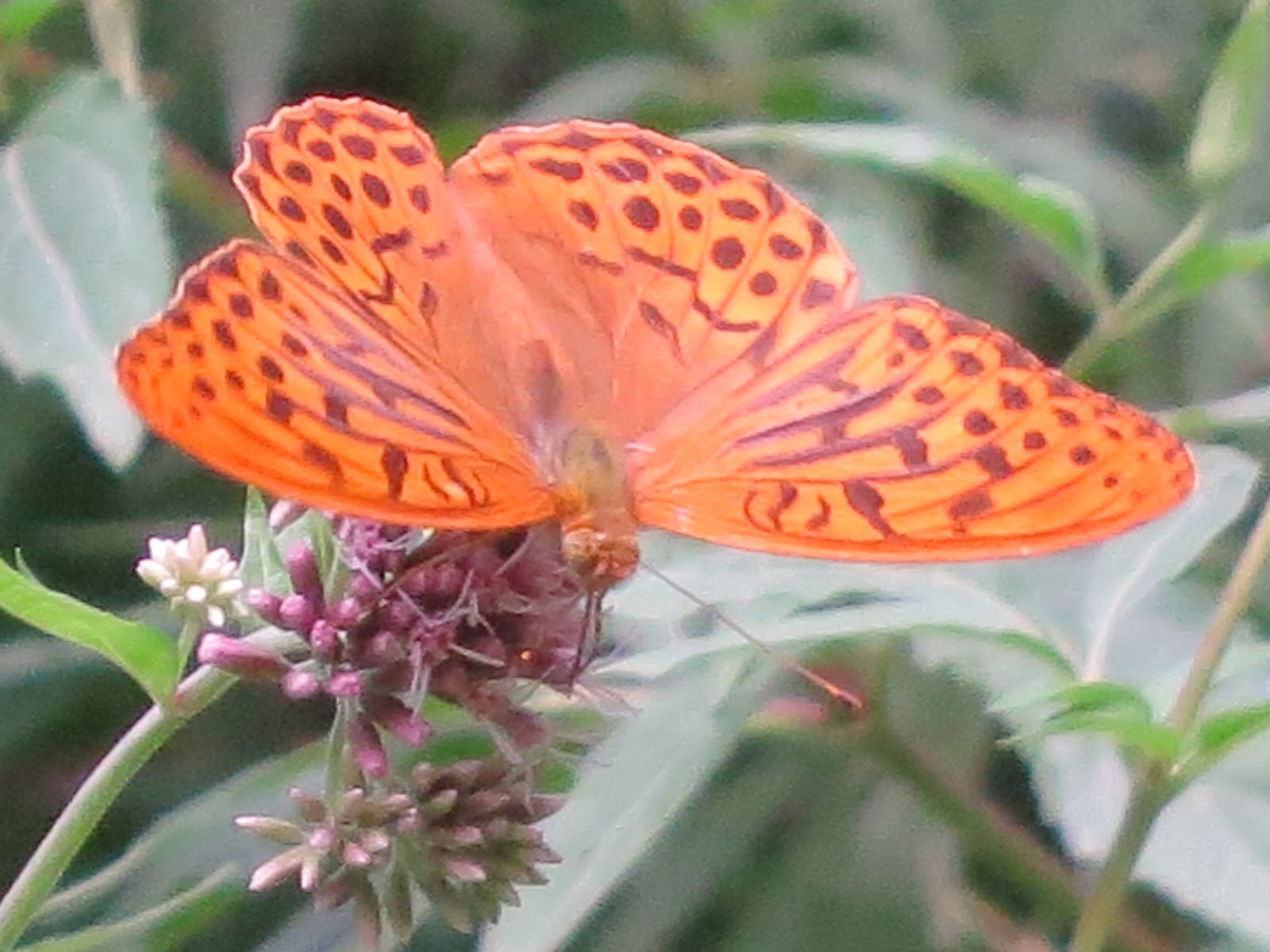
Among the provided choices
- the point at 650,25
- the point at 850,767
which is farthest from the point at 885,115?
the point at 850,767

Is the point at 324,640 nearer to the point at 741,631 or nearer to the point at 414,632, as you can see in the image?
the point at 414,632

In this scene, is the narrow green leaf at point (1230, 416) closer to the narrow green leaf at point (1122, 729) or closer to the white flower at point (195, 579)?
the narrow green leaf at point (1122, 729)

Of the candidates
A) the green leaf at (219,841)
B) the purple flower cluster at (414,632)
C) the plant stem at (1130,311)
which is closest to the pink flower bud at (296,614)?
the purple flower cluster at (414,632)

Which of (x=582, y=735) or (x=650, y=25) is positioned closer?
(x=582, y=735)

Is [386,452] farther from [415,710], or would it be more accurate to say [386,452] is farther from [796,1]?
[796,1]

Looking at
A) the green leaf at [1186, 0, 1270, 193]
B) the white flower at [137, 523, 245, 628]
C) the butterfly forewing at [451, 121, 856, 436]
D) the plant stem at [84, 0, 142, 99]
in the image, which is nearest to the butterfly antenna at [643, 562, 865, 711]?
the butterfly forewing at [451, 121, 856, 436]

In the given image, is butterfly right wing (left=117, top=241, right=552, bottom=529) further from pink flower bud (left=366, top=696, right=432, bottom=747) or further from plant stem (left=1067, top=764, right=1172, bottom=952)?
plant stem (left=1067, top=764, right=1172, bottom=952)
